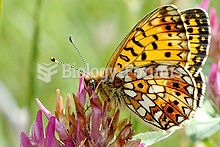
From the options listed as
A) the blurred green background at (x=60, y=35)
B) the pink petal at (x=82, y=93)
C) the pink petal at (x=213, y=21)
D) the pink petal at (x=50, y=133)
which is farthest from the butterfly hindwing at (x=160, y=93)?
the blurred green background at (x=60, y=35)

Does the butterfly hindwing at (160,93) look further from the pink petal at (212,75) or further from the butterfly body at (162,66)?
the pink petal at (212,75)

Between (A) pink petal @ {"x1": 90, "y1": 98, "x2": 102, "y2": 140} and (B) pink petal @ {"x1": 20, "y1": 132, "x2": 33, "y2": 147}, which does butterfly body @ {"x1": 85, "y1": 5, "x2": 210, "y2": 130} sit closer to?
(A) pink petal @ {"x1": 90, "y1": 98, "x2": 102, "y2": 140}

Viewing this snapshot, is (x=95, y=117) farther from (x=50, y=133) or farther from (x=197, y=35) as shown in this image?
(x=197, y=35)

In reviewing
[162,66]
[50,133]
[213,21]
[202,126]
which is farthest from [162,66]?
[213,21]

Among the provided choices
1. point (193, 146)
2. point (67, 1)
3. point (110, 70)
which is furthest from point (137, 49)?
point (67, 1)

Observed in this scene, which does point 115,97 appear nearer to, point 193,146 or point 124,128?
point 124,128

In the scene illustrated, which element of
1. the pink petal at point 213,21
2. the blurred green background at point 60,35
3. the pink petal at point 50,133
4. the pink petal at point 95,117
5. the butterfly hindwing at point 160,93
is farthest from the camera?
the blurred green background at point 60,35

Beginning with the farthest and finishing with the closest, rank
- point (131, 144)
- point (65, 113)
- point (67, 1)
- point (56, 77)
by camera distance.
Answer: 1. point (67, 1)
2. point (56, 77)
3. point (65, 113)
4. point (131, 144)

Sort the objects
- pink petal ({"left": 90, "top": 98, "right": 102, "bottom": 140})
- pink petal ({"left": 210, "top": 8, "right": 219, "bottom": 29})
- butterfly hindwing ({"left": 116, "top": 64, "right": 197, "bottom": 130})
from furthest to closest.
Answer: pink petal ({"left": 210, "top": 8, "right": 219, "bottom": 29}) < butterfly hindwing ({"left": 116, "top": 64, "right": 197, "bottom": 130}) < pink petal ({"left": 90, "top": 98, "right": 102, "bottom": 140})

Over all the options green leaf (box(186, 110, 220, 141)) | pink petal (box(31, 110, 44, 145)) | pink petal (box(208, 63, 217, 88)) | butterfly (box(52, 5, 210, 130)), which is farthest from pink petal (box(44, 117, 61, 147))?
pink petal (box(208, 63, 217, 88))
